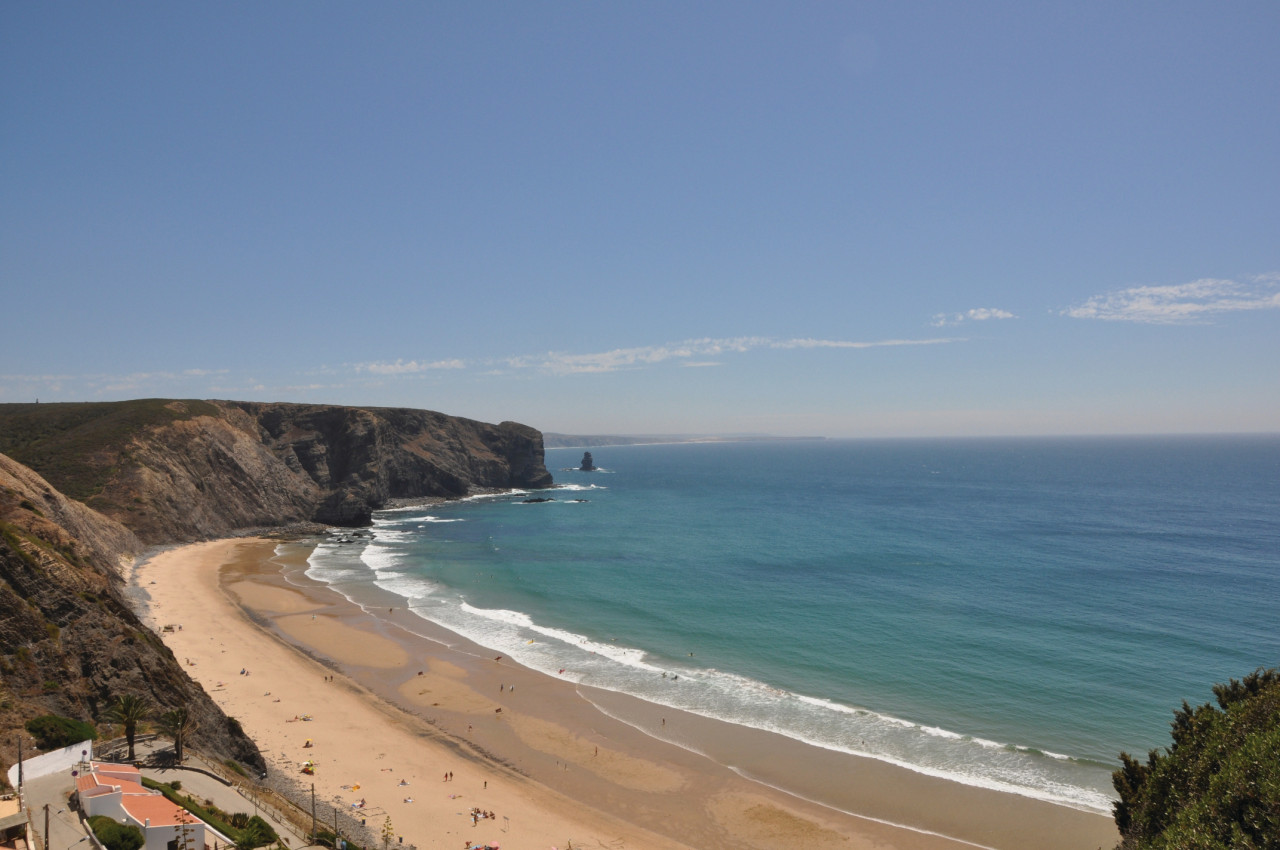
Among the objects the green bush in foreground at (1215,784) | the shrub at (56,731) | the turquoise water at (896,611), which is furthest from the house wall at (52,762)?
the green bush in foreground at (1215,784)

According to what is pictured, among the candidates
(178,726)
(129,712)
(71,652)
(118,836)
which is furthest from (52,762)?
(71,652)

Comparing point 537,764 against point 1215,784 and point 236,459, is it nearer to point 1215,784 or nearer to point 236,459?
point 1215,784

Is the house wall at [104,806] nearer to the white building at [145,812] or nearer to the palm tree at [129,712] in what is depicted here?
the white building at [145,812]

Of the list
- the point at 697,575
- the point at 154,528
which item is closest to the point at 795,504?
the point at 697,575

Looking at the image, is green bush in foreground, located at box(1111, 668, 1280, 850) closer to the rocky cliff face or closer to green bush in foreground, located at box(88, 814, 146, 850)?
green bush in foreground, located at box(88, 814, 146, 850)

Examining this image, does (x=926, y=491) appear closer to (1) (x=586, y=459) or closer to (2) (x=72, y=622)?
(1) (x=586, y=459)
